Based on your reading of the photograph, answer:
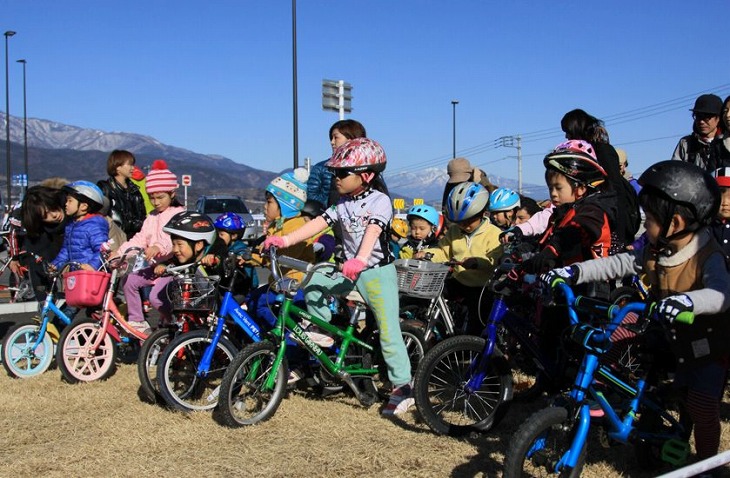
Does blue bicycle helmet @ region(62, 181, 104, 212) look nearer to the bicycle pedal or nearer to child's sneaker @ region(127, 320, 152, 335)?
child's sneaker @ region(127, 320, 152, 335)

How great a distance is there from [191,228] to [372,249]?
1665 mm

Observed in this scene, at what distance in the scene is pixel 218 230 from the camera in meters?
6.20

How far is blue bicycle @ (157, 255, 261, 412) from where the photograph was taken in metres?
4.98

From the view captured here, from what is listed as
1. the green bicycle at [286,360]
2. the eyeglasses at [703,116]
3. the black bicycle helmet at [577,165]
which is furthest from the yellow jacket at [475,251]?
the eyeglasses at [703,116]

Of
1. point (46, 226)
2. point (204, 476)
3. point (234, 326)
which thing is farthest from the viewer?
point (46, 226)

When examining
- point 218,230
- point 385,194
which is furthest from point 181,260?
point 385,194

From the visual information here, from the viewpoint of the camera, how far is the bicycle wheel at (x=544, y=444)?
305 centimetres

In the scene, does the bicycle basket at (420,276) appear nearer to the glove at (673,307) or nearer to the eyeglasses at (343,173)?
the eyeglasses at (343,173)

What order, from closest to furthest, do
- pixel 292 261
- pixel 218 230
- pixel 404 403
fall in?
pixel 292 261 < pixel 404 403 < pixel 218 230

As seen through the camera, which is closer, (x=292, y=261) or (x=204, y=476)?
(x=204, y=476)

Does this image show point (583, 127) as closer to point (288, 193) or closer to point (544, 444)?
point (288, 193)

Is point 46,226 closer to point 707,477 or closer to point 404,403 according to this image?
point 404,403

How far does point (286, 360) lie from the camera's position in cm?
493

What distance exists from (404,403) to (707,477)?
2200 mm
